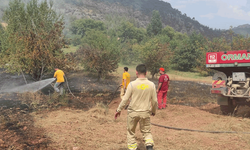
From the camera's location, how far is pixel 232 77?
754 cm

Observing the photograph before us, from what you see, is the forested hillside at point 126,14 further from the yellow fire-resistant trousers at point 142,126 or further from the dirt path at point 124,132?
the yellow fire-resistant trousers at point 142,126

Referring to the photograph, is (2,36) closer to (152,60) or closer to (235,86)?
(152,60)

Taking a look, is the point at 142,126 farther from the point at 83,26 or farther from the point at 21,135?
the point at 83,26

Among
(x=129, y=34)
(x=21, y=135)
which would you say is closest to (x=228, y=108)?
(x=21, y=135)

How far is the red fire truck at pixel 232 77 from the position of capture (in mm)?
7004

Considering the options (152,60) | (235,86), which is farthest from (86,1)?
(235,86)

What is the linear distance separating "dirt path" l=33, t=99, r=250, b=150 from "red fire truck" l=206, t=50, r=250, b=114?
846 mm

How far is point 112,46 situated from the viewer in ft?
70.1

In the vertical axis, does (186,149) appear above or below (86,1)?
below

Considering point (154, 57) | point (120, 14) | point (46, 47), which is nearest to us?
point (46, 47)

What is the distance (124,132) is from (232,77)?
447cm

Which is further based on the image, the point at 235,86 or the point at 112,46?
the point at 112,46

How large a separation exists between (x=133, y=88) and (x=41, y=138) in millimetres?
2743

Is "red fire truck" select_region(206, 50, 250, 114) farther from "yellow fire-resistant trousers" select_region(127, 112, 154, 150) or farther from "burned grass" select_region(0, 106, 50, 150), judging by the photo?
"burned grass" select_region(0, 106, 50, 150)
